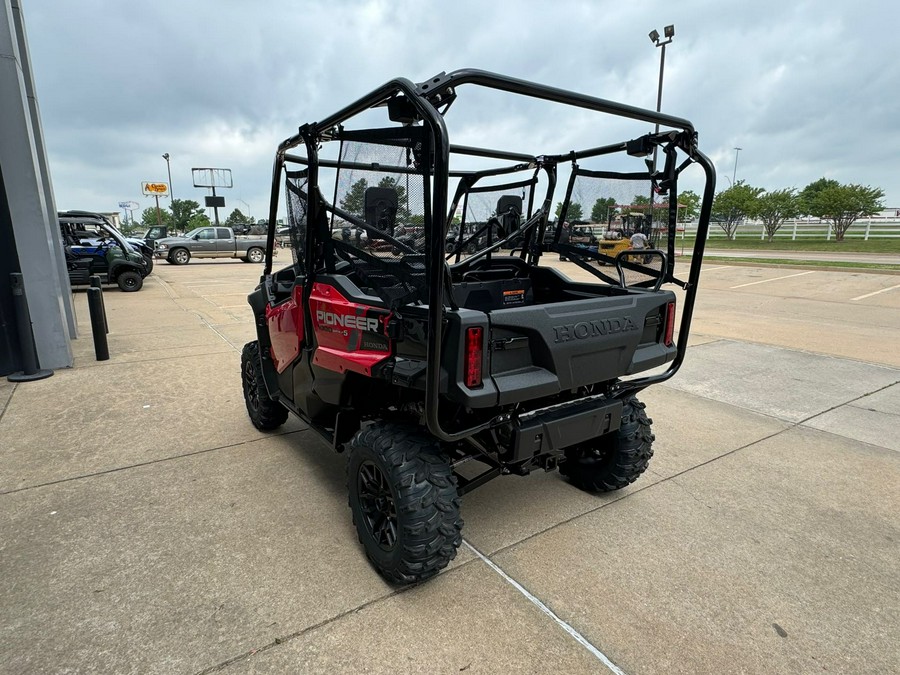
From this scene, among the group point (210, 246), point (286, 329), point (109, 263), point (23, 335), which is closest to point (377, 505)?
point (286, 329)

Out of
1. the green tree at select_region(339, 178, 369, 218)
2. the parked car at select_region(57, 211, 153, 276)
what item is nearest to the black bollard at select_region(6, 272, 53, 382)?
the green tree at select_region(339, 178, 369, 218)

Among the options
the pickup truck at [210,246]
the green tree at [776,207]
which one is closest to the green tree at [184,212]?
the pickup truck at [210,246]

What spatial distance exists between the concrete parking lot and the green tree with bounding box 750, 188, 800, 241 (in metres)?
39.5

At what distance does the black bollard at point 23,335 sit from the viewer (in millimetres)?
5305

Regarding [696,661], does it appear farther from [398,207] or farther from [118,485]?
[118,485]

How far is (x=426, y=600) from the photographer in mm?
2217

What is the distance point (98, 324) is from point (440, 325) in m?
5.90

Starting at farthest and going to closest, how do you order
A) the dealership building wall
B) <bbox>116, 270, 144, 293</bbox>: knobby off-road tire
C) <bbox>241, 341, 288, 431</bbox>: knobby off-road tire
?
1. <bbox>116, 270, 144, 293</bbox>: knobby off-road tire
2. the dealership building wall
3. <bbox>241, 341, 288, 431</bbox>: knobby off-road tire

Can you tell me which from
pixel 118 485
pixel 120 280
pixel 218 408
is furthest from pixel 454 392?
pixel 120 280

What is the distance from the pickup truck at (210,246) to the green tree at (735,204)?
33.9 m

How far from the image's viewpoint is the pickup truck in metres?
23.0

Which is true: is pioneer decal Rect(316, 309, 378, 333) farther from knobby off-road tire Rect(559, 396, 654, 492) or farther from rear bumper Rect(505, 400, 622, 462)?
knobby off-road tire Rect(559, 396, 654, 492)

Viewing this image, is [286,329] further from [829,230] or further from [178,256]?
[829,230]

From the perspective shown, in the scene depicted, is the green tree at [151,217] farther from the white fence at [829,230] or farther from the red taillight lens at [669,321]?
the red taillight lens at [669,321]
